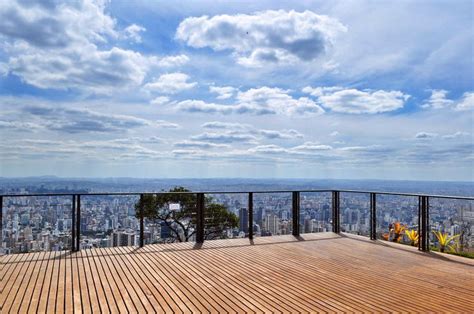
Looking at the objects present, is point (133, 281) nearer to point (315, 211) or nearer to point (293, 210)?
point (293, 210)

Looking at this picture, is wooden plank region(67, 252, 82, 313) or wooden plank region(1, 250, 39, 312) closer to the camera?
wooden plank region(67, 252, 82, 313)

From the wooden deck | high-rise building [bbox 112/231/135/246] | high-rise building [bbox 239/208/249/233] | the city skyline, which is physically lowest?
the wooden deck

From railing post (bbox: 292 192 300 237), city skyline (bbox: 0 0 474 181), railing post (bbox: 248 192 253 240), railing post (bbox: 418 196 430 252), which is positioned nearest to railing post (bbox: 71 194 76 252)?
railing post (bbox: 248 192 253 240)

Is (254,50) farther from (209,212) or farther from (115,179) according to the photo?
(115,179)

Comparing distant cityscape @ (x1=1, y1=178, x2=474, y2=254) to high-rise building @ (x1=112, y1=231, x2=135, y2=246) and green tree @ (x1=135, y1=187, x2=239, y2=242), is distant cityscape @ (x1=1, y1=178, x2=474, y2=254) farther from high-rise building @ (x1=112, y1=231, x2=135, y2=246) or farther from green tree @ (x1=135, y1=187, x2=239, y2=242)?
green tree @ (x1=135, y1=187, x2=239, y2=242)

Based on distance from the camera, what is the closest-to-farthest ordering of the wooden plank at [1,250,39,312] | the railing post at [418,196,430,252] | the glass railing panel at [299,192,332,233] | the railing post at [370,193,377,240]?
1. the wooden plank at [1,250,39,312]
2. the railing post at [418,196,430,252]
3. the railing post at [370,193,377,240]
4. the glass railing panel at [299,192,332,233]

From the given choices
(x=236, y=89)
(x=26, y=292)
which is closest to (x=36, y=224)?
(x=26, y=292)
